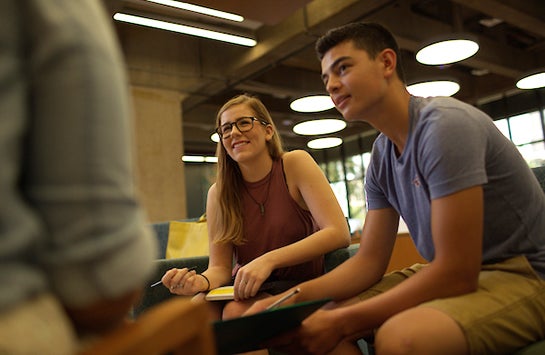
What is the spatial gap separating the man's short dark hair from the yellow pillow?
4.93ft

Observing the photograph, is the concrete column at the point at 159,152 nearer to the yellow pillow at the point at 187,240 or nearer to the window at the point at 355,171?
the yellow pillow at the point at 187,240

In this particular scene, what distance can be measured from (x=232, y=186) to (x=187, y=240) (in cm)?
89

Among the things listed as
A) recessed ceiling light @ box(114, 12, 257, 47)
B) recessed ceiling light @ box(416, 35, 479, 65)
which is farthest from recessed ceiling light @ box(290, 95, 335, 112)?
recessed ceiling light @ box(416, 35, 479, 65)

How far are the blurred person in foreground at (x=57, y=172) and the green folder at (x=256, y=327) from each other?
14.8 inches

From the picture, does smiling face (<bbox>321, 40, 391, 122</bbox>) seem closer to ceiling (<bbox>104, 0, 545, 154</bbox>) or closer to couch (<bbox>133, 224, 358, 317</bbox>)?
couch (<bbox>133, 224, 358, 317</bbox>)

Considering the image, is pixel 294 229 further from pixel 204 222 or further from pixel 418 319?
pixel 204 222

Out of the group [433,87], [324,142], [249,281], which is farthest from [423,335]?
[324,142]

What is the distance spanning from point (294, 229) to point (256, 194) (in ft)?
0.73

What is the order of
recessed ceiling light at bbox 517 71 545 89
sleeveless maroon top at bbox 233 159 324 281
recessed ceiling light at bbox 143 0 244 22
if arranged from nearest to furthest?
sleeveless maroon top at bbox 233 159 324 281, recessed ceiling light at bbox 143 0 244 22, recessed ceiling light at bbox 517 71 545 89

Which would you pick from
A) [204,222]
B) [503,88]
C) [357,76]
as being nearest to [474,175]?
[357,76]

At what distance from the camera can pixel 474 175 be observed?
1210 mm

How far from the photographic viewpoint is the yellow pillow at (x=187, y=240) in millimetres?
2840

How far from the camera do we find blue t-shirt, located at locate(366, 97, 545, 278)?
1.24m

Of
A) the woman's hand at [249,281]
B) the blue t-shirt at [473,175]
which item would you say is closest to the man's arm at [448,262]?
the blue t-shirt at [473,175]
